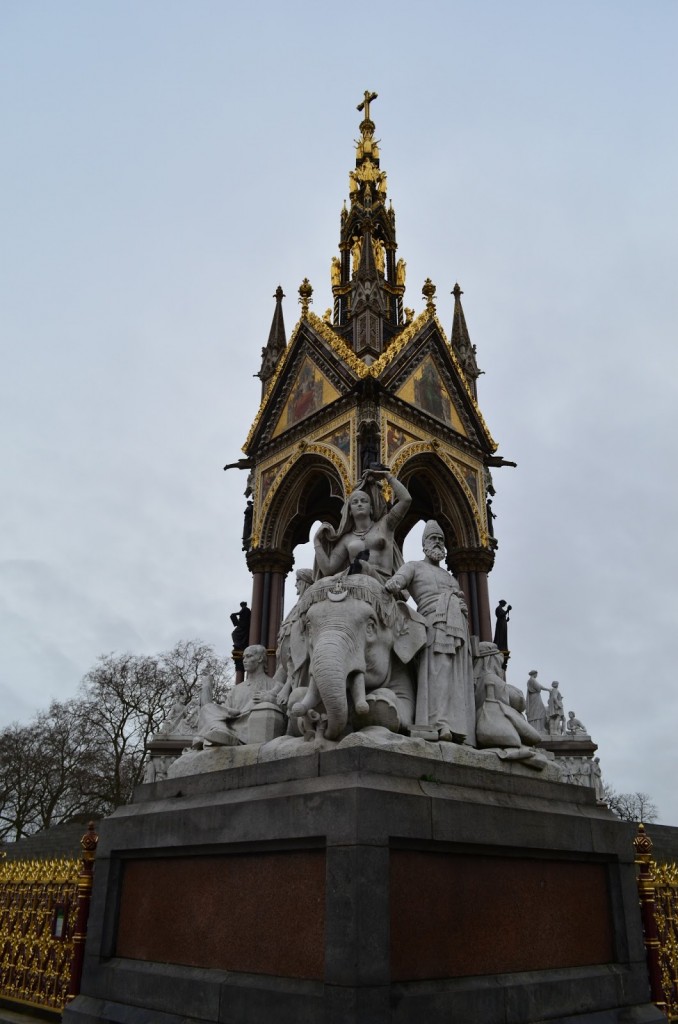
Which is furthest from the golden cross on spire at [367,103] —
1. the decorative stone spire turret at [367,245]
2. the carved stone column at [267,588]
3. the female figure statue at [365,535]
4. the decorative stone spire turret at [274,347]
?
the female figure statue at [365,535]

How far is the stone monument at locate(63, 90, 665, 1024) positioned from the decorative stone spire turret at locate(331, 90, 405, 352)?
22.9 m

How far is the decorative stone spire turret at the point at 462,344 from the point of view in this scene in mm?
30667

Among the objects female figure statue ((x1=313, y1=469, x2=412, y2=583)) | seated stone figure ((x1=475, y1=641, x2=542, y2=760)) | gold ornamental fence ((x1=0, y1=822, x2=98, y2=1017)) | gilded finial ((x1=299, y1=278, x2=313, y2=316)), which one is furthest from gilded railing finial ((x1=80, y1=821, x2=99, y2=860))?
gilded finial ((x1=299, y1=278, x2=313, y2=316))

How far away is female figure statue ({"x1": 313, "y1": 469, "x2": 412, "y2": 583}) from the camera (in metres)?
6.05

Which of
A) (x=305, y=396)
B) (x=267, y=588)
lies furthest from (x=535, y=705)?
(x=305, y=396)

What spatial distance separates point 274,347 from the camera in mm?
31156

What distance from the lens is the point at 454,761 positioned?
4.78 meters

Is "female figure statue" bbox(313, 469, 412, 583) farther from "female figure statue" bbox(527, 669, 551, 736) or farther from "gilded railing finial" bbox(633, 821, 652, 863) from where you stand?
"female figure statue" bbox(527, 669, 551, 736)

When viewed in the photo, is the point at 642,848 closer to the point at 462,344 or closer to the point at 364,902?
the point at 364,902

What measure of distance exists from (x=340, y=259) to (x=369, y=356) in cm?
1066

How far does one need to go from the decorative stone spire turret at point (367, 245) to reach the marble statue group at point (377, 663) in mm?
22192

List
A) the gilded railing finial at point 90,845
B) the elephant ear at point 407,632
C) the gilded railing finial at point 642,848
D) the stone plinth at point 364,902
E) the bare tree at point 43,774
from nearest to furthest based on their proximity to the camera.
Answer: the stone plinth at point 364,902 < the elephant ear at point 407,632 < the gilded railing finial at point 642,848 < the gilded railing finial at point 90,845 < the bare tree at point 43,774

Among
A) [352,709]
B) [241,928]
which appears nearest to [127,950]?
[241,928]

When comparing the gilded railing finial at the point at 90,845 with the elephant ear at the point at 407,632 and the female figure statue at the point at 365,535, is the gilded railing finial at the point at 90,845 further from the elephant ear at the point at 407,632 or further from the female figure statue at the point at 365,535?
the elephant ear at the point at 407,632
